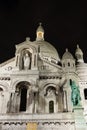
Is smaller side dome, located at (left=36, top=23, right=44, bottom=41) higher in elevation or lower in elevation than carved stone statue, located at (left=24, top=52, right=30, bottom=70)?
higher

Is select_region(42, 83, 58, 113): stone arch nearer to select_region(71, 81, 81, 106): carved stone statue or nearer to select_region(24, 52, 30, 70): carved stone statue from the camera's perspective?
select_region(71, 81, 81, 106): carved stone statue

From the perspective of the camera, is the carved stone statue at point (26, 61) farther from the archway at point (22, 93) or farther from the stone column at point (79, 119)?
the stone column at point (79, 119)

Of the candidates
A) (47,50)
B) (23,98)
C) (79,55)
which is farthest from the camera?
(47,50)

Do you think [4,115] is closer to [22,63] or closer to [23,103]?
[23,103]

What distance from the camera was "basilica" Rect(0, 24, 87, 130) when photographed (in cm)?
1881

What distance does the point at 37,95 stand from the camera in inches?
849

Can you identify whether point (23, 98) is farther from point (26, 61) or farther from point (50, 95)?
point (26, 61)

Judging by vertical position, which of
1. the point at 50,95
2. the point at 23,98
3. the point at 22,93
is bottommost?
the point at 23,98

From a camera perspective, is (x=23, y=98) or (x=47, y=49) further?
(x=47, y=49)

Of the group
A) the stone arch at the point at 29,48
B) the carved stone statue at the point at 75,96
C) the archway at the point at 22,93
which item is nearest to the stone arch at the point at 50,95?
the archway at the point at 22,93

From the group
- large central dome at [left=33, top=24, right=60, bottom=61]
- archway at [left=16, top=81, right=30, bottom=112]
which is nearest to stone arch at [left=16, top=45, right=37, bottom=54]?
archway at [left=16, top=81, right=30, bottom=112]

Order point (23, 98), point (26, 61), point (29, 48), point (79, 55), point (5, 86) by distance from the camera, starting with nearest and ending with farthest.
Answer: point (23, 98) → point (5, 86) → point (26, 61) → point (29, 48) → point (79, 55)

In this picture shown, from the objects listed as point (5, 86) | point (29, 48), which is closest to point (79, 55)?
point (29, 48)

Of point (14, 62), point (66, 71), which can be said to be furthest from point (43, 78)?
Answer: point (14, 62)
